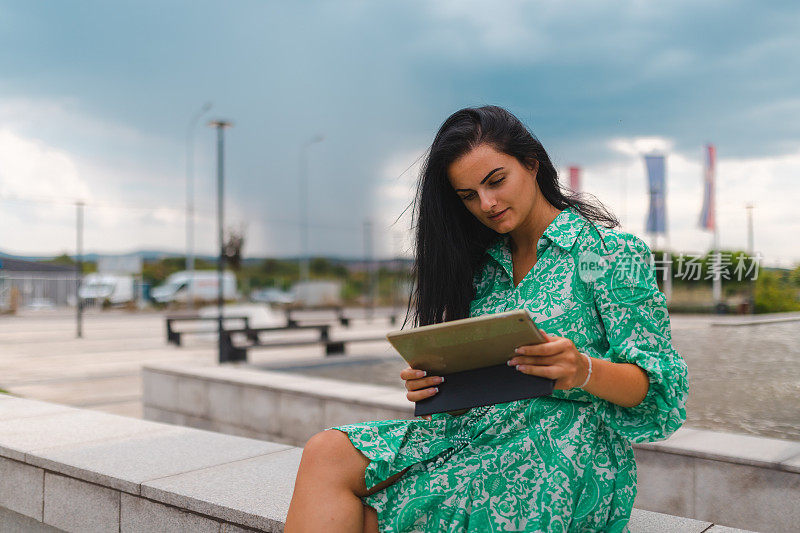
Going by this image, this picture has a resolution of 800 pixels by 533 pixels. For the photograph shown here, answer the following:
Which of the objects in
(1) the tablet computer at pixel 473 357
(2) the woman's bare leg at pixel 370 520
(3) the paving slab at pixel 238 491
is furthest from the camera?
(3) the paving slab at pixel 238 491

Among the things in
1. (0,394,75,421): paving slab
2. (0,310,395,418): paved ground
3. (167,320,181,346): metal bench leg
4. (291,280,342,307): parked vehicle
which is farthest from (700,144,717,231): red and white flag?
(291,280,342,307): parked vehicle

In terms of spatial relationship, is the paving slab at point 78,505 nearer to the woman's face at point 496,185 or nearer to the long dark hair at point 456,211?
the long dark hair at point 456,211

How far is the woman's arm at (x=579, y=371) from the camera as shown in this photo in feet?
4.66

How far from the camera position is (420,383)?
167 centimetres

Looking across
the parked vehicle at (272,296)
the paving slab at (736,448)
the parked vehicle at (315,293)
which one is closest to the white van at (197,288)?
the parked vehicle at (272,296)

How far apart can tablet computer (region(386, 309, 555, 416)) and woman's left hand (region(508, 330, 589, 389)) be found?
0.06 feet

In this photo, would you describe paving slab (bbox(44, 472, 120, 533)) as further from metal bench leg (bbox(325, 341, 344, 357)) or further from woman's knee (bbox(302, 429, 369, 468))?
metal bench leg (bbox(325, 341, 344, 357))

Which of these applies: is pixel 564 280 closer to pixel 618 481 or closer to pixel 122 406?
pixel 618 481

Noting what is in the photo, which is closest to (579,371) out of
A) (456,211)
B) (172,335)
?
(456,211)

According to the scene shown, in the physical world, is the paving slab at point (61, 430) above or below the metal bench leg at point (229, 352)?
above

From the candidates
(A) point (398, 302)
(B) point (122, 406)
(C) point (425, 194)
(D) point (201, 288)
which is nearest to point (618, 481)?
(C) point (425, 194)

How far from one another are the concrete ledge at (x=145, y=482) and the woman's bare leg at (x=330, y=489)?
0.61 m

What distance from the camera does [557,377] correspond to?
56.2 inches

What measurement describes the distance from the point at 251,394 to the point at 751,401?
155 inches
